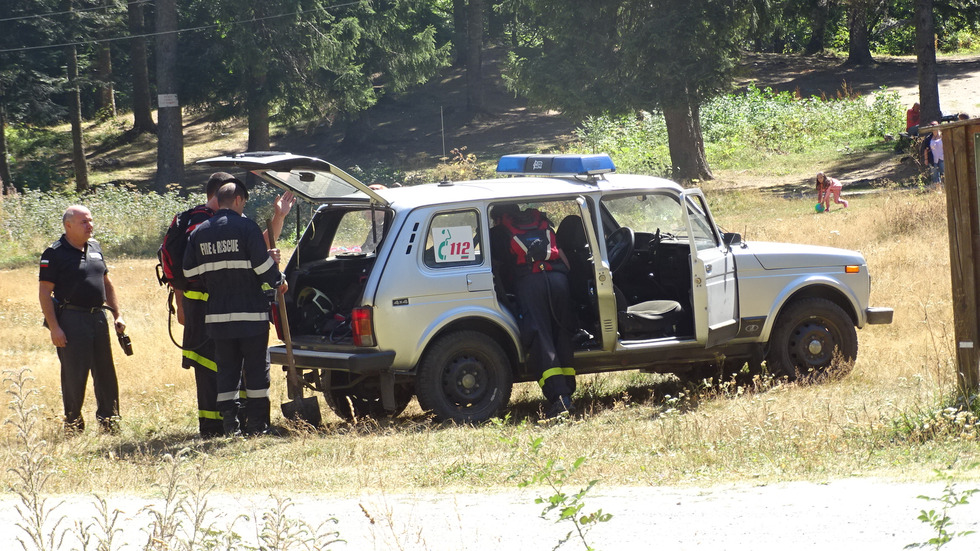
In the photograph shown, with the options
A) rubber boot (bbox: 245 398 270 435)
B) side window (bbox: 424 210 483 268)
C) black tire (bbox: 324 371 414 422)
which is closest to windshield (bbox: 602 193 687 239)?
side window (bbox: 424 210 483 268)

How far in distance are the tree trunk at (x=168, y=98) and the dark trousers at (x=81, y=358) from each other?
23.0 m

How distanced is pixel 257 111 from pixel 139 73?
8.97m

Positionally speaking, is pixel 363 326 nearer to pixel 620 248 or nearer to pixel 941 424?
pixel 620 248

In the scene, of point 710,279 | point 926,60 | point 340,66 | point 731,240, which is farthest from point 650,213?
point 340,66

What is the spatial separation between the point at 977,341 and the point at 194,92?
28597 mm

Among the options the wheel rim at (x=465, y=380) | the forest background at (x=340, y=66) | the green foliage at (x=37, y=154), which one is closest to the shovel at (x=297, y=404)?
the wheel rim at (x=465, y=380)

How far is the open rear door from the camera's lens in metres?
7.34

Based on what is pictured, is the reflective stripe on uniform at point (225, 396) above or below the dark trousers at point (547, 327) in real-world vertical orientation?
below

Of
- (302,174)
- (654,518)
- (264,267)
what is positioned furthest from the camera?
(302,174)

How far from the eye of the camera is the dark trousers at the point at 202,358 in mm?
8008

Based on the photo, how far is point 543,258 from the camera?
311 inches

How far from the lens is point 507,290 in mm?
8141

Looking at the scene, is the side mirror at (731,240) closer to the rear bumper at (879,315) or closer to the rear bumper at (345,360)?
the rear bumper at (879,315)

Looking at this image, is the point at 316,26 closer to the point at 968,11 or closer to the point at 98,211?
the point at 98,211
